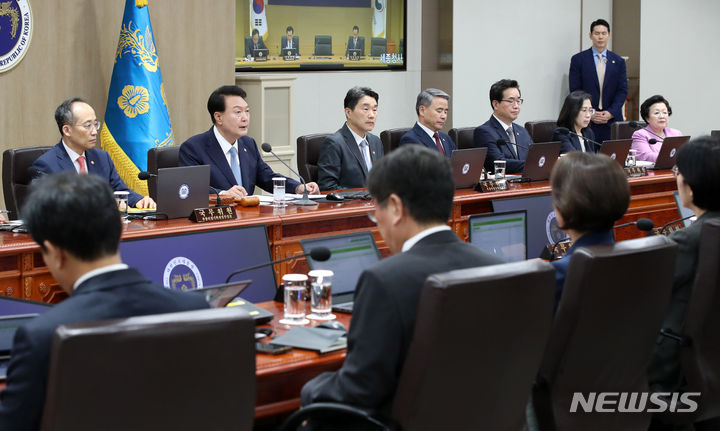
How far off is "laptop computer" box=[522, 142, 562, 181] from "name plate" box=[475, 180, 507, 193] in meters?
0.29

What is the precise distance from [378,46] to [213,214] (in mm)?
4684

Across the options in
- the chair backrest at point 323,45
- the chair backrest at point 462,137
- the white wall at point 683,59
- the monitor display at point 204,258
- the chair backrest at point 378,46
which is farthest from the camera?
the white wall at point 683,59

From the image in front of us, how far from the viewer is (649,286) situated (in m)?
2.40

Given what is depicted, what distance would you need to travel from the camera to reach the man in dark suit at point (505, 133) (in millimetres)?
6081

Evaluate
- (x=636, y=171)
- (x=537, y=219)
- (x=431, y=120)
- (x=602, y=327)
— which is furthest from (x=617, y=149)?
(x=602, y=327)

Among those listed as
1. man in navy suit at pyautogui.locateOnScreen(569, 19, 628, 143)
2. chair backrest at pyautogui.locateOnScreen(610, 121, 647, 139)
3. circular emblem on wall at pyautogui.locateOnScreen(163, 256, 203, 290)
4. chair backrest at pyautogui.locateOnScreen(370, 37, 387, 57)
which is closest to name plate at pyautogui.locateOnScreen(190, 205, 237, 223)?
circular emblem on wall at pyautogui.locateOnScreen(163, 256, 203, 290)

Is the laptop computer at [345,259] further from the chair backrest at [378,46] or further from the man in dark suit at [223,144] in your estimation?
the chair backrest at [378,46]

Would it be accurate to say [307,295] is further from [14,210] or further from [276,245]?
[14,210]

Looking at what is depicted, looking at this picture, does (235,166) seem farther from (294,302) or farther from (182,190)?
(294,302)

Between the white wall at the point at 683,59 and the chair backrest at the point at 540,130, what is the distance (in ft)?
9.99

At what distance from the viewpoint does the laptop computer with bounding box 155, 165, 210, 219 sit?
13.2 feet

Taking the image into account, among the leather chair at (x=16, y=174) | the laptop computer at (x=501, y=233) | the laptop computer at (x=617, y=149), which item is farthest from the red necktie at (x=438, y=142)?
the leather chair at (x=16, y=174)

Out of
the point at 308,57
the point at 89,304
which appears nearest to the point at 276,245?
the point at 89,304

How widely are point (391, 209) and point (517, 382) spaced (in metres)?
0.48
